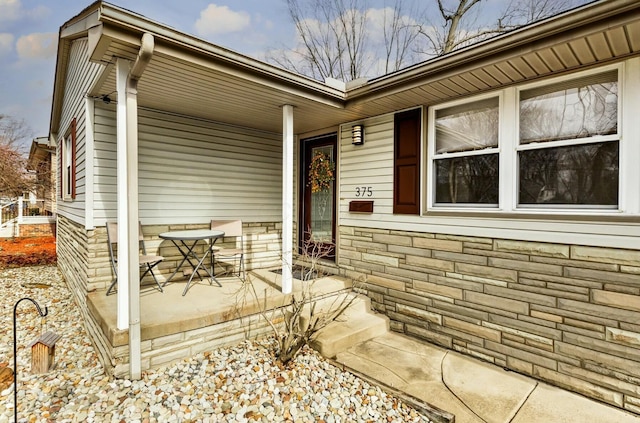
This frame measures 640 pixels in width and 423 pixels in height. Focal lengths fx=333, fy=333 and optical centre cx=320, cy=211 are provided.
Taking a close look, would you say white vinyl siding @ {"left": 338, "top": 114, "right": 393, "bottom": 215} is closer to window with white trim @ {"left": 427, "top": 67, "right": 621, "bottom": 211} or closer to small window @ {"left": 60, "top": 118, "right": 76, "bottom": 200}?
window with white trim @ {"left": 427, "top": 67, "right": 621, "bottom": 211}

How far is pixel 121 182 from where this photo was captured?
9.43 ft

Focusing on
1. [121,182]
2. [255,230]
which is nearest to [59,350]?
[121,182]

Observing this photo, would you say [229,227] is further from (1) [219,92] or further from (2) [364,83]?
(2) [364,83]

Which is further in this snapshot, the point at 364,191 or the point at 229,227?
the point at 229,227

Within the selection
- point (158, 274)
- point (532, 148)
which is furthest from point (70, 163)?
point (532, 148)

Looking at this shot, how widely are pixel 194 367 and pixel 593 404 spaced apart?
3.39 meters

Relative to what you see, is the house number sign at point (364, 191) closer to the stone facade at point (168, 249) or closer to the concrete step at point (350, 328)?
the concrete step at point (350, 328)

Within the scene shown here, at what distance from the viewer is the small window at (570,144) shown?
9.11ft

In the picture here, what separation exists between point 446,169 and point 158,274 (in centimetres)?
392

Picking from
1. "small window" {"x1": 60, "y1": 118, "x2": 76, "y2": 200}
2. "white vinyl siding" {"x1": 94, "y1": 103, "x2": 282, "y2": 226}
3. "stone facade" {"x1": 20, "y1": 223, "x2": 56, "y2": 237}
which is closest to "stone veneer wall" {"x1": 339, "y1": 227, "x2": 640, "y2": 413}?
"white vinyl siding" {"x1": 94, "y1": 103, "x2": 282, "y2": 226}

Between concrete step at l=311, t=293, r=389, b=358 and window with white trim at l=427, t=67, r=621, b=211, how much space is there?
154 centimetres

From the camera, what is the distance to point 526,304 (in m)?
3.16

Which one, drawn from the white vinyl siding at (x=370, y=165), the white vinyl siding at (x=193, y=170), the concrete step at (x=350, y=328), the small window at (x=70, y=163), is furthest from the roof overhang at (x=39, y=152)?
the concrete step at (x=350, y=328)

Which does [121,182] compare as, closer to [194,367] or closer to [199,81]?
[199,81]
